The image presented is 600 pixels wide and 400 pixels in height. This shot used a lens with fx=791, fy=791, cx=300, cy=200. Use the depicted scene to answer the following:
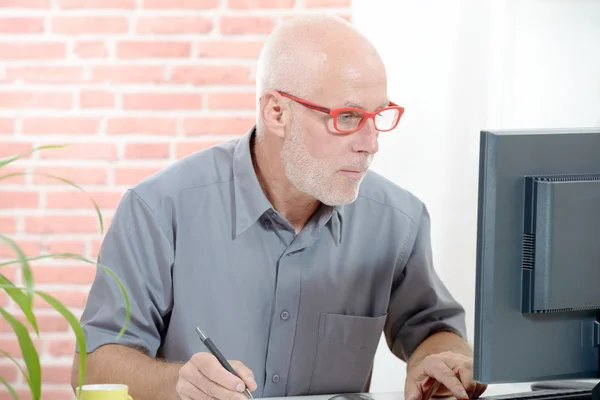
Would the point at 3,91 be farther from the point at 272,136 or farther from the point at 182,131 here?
the point at 272,136

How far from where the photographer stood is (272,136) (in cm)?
172

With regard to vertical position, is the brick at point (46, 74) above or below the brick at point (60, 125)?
Answer: above

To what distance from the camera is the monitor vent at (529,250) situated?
3.56 feet

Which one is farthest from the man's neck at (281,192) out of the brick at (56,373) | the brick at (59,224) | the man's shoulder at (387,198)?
the brick at (56,373)

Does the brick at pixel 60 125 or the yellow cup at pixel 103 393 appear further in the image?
the brick at pixel 60 125

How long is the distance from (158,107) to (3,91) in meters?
0.49

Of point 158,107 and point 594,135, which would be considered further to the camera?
point 158,107

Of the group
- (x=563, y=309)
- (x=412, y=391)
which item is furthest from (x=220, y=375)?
(x=563, y=309)

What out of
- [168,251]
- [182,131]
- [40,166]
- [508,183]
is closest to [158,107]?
[182,131]

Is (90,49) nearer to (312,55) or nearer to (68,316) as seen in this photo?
(312,55)

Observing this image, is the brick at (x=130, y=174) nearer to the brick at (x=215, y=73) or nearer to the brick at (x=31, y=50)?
the brick at (x=215, y=73)

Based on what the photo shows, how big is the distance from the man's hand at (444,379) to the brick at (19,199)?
1507 millimetres

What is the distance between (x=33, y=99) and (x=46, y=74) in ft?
0.29

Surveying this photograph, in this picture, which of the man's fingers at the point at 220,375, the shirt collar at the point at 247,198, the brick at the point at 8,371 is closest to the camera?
the man's fingers at the point at 220,375
